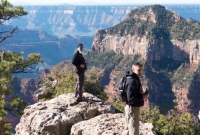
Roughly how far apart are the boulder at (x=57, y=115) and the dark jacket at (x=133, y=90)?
10.9 feet

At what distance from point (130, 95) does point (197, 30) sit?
312ft

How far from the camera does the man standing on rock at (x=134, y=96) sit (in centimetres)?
701

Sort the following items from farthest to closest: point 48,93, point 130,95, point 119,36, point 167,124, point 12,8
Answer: point 119,36 → point 48,93 → point 167,124 → point 12,8 → point 130,95

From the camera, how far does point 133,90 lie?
7.02 meters

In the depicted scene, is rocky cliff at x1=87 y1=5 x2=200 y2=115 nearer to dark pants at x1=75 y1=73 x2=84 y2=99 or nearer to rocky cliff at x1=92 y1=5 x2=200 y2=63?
rocky cliff at x1=92 y1=5 x2=200 y2=63

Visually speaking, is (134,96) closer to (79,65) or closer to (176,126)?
(79,65)

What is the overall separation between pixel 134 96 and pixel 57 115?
3689 millimetres

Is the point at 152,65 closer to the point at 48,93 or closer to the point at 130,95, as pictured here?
the point at 48,93

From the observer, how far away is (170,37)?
101500mm

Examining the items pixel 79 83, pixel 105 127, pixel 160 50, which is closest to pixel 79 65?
pixel 79 83

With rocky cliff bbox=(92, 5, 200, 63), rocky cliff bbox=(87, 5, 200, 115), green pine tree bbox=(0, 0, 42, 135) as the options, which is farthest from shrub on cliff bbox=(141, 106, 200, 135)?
rocky cliff bbox=(92, 5, 200, 63)

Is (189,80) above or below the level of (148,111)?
below

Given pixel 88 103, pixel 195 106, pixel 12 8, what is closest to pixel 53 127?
pixel 88 103

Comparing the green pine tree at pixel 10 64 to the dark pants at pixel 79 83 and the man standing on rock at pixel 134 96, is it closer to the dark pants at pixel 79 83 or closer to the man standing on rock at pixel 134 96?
the dark pants at pixel 79 83
